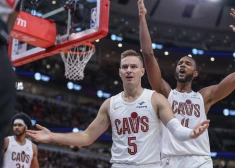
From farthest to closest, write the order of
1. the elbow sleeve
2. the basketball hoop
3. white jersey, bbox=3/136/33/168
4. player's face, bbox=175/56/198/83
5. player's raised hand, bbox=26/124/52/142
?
the basketball hoop
white jersey, bbox=3/136/33/168
player's face, bbox=175/56/198/83
player's raised hand, bbox=26/124/52/142
the elbow sleeve

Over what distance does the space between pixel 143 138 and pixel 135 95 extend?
513mm

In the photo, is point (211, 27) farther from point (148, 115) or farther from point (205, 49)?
point (148, 115)

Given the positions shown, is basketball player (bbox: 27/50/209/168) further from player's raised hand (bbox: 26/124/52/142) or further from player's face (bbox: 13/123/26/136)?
player's face (bbox: 13/123/26/136)

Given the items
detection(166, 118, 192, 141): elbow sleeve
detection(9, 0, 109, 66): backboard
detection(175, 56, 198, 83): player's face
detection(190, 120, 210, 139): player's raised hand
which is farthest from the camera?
detection(9, 0, 109, 66): backboard

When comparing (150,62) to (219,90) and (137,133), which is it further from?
A: (137,133)

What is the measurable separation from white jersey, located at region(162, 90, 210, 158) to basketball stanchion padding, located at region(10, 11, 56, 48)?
3.30 metres

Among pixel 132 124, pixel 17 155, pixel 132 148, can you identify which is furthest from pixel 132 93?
pixel 17 155

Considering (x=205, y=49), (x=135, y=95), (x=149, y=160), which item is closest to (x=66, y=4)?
(x=135, y=95)

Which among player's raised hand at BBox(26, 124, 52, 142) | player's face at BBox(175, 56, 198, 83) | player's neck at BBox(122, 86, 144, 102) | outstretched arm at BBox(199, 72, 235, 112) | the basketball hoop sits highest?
the basketball hoop

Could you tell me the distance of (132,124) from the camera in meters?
4.58

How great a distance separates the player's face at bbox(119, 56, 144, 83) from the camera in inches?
186

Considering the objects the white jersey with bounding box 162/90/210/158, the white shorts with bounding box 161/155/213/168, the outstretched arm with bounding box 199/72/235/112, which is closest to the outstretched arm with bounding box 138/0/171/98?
the white jersey with bounding box 162/90/210/158

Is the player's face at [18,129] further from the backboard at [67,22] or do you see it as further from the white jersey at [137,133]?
the white jersey at [137,133]

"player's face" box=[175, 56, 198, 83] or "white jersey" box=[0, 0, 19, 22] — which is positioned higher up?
"player's face" box=[175, 56, 198, 83]
